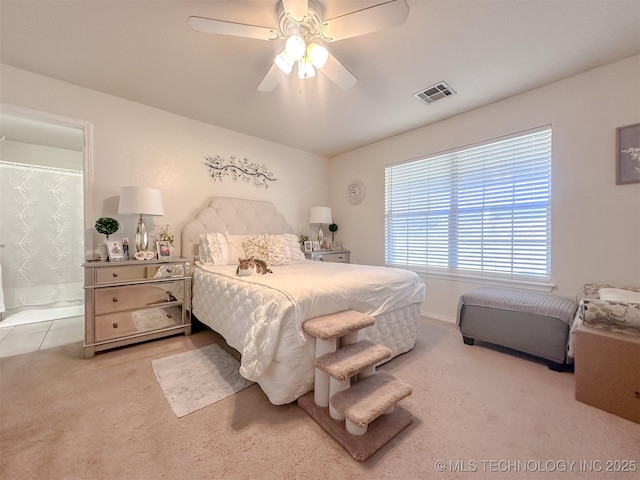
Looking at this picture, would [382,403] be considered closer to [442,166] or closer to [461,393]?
[461,393]

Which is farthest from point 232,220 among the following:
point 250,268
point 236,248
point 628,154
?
point 628,154

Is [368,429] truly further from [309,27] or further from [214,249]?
[309,27]

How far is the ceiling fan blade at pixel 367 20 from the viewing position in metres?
1.29

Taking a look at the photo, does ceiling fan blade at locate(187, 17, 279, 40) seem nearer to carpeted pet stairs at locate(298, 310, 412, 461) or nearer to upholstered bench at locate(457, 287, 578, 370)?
carpeted pet stairs at locate(298, 310, 412, 461)

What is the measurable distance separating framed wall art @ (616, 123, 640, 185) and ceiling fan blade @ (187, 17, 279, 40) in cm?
291

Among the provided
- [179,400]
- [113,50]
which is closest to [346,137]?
[113,50]

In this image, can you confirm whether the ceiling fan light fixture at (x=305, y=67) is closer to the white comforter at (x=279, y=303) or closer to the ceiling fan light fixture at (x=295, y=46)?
the ceiling fan light fixture at (x=295, y=46)

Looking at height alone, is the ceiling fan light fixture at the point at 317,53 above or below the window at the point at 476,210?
above

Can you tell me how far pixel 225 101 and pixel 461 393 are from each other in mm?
3463

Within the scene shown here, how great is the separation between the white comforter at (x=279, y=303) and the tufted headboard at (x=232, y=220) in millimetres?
685

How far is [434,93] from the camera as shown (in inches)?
102

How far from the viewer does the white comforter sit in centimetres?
148

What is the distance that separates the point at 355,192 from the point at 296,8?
306 cm

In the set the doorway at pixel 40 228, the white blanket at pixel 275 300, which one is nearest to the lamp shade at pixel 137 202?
the white blanket at pixel 275 300
